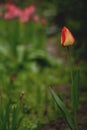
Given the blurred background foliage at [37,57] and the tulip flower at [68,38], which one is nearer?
Result: the tulip flower at [68,38]

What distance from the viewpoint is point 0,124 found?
10.6 feet

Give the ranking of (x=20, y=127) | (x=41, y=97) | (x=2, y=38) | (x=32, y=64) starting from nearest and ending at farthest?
(x=20, y=127)
(x=41, y=97)
(x=32, y=64)
(x=2, y=38)

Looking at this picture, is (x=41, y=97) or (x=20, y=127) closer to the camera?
(x=20, y=127)

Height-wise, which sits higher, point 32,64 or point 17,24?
point 17,24

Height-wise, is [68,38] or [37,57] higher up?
[68,38]

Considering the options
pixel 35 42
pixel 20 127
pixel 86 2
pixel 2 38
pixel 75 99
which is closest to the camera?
pixel 75 99

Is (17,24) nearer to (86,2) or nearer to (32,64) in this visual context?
(32,64)

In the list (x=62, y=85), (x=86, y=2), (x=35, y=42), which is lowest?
(x=62, y=85)

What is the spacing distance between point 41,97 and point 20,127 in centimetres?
136

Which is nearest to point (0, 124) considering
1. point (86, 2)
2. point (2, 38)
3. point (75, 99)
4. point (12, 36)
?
point (75, 99)

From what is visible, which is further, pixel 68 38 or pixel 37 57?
pixel 37 57

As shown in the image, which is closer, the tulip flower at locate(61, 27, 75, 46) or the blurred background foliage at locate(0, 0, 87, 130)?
the tulip flower at locate(61, 27, 75, 46)

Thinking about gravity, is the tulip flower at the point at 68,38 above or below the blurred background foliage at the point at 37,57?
above

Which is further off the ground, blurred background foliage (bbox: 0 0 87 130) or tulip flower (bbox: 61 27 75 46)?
tulip flower (bbox: 61 27 75 46)
